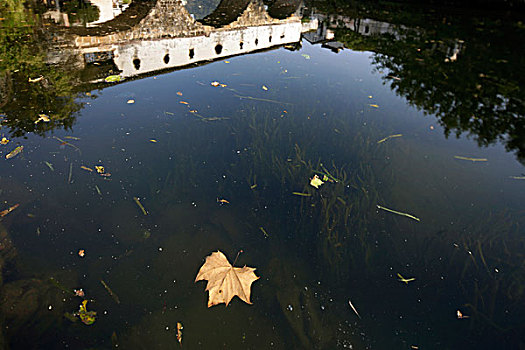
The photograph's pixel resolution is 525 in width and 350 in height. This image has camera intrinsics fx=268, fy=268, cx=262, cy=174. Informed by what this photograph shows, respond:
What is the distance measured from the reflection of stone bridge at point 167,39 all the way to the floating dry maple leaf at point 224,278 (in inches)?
Result: 185

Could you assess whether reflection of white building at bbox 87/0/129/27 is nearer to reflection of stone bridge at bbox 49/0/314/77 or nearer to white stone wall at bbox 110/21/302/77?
reflection of stone bridge at bbox 49/0/314/77

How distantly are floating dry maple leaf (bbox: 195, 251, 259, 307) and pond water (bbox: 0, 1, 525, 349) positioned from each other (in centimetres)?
5

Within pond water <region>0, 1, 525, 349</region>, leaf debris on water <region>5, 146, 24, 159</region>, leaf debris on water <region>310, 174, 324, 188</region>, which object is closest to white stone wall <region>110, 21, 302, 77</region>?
pond water <region>0, 1, 525, 349</region>

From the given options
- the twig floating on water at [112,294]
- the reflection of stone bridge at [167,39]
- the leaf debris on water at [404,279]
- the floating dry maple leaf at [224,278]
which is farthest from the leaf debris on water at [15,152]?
the leaf debris on water at [404,279]

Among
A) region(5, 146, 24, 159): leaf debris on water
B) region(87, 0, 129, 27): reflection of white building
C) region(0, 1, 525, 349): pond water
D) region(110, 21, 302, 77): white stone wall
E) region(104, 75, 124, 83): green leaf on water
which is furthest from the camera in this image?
region(87, 0, 129, 27): reflection of white building

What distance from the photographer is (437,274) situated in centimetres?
191

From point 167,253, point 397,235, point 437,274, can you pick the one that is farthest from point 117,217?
point 437,274

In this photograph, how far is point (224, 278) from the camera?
1791 millimetres

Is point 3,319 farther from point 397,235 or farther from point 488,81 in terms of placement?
point 488,81

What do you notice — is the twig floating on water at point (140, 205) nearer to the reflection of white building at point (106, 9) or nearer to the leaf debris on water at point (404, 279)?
the leaf debris on water at point (404, 279)

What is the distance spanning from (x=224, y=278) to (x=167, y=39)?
439 inches

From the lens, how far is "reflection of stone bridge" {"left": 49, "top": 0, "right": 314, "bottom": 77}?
6.59m

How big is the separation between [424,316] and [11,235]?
2.91m

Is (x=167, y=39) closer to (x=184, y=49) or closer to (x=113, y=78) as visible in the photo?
(x=184, y=49)
